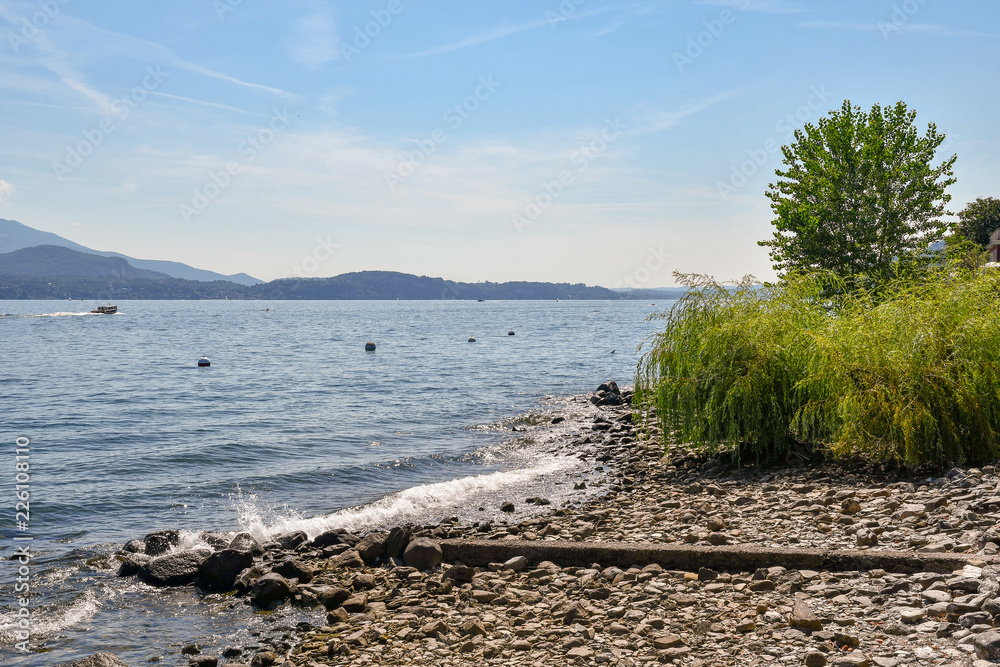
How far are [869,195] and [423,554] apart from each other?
25465 millimetres

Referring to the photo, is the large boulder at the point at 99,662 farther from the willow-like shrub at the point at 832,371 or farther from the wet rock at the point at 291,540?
the willow-like shrub at the point at 832,371

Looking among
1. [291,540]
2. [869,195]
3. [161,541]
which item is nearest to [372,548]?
[291,540]

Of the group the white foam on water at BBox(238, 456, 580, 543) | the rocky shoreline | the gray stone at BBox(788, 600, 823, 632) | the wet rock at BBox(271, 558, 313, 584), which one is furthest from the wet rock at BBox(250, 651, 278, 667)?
the gray stone at BBox(788, 600, 823, 632)

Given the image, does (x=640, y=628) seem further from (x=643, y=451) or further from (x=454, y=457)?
(x=454, y=457)

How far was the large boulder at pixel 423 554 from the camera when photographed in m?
11.2

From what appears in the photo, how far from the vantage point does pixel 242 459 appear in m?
23.3

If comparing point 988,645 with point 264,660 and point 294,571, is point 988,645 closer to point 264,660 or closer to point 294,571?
point 264,660

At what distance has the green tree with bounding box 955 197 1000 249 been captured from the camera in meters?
72.0

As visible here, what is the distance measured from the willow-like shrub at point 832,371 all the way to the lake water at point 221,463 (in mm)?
4798

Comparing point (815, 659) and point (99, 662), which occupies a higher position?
point (815, 659)

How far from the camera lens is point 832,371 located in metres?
14.5

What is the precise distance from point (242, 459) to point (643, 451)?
43.4 ft

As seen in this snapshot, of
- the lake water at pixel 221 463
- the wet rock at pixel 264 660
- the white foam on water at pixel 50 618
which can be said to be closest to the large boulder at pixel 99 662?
the lake water at pixel 221 463

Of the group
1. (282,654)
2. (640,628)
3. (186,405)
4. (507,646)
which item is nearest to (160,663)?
(282,654)
